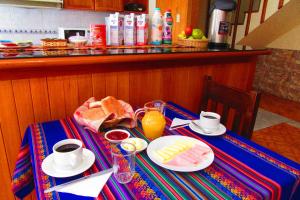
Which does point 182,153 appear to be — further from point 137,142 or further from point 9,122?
point 9,122

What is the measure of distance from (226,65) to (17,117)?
1.36 meters

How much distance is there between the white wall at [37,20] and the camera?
2762 mm

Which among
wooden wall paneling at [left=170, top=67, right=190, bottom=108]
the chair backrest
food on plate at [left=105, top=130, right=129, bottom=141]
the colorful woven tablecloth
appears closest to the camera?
the colorful woven tablecloth

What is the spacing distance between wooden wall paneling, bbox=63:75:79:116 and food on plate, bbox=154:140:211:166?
56cm

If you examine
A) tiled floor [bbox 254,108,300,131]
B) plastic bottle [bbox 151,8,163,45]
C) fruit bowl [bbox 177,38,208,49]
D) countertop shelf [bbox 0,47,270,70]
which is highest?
plastic bottle [bbox 151,8,163,45]

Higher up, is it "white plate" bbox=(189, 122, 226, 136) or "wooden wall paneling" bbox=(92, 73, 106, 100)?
"wooden wall paneling" bbox=(92, 73, 106, 100)

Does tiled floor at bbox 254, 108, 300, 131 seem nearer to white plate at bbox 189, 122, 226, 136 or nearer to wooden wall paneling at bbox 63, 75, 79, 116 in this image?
white plate at bbox 189, 122, 226, 136

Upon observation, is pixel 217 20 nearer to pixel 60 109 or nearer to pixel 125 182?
pixel 60 109

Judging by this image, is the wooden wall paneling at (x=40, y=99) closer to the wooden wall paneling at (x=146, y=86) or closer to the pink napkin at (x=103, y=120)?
the pink napkin at (x=103, y=120)

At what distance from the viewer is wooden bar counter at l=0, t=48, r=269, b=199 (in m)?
0.96

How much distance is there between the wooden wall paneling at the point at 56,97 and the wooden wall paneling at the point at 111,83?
0.22m

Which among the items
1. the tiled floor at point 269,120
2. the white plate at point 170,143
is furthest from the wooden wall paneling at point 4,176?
the tiled floor at point 269,120

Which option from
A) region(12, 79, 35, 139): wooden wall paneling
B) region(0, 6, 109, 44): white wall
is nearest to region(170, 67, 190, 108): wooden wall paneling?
region(12, 79, 35, 139): wooden wall paneling

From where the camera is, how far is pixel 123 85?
1.24 metres
